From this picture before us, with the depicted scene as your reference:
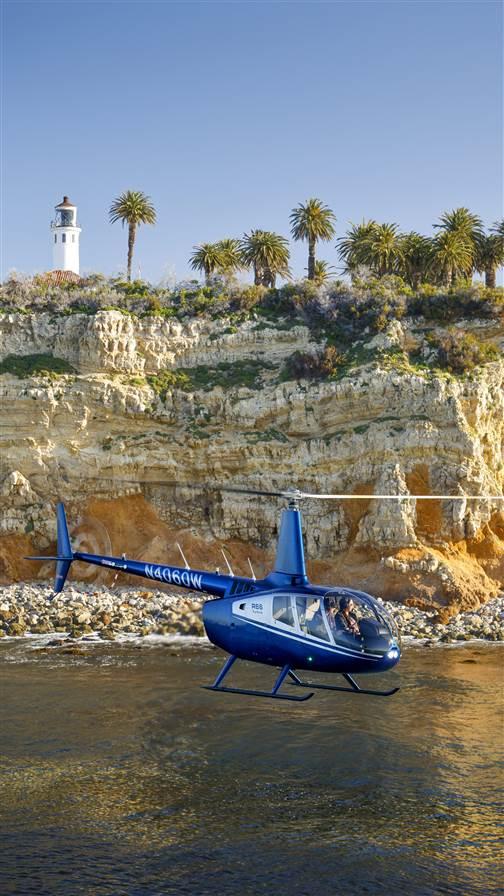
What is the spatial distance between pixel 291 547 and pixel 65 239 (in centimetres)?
5518

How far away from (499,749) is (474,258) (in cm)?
3493

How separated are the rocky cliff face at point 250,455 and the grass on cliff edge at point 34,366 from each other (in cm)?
39

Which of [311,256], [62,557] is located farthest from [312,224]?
[62,557]

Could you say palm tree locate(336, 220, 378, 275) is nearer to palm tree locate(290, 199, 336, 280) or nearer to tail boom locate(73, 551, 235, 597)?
palm tree locate(290, 199, 336, 280)

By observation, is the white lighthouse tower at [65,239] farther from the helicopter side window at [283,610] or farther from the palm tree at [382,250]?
the helicopter side window at [283,610]

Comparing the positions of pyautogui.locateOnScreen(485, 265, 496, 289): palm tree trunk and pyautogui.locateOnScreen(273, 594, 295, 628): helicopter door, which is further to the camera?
pyautogui.locateOnScreen(485, 265, 496, 289): palm tree trunk

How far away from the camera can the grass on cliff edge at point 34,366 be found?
4600 centimetres

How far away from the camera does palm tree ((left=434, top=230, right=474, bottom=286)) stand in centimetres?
4981

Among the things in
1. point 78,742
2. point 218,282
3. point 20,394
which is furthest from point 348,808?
point 218,282

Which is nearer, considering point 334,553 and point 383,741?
point 383,741

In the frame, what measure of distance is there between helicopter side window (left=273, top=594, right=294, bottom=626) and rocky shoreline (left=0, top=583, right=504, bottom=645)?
16789mm

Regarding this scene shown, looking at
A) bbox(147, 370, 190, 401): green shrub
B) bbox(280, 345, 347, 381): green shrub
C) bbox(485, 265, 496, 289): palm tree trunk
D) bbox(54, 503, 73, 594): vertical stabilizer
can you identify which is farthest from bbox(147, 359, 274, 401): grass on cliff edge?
→ bbox(54, 503, 73, 594): vertical stabilizer

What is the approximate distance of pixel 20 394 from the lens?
4512cm

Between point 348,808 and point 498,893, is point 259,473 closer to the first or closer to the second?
point 348,808
